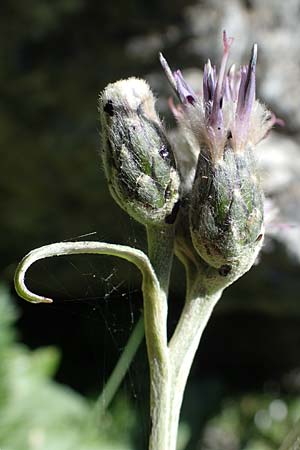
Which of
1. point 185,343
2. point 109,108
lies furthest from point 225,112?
point 185,343

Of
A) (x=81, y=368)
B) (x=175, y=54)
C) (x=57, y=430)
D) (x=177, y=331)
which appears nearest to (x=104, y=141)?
(x=177, y=331)

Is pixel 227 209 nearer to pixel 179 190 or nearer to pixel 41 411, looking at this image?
pixel 179 190

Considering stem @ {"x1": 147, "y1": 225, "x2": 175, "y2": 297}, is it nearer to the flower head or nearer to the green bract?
the green bract

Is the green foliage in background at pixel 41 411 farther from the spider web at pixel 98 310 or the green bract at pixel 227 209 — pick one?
the green bract at pixel 227 209

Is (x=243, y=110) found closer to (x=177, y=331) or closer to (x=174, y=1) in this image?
(x=177, y=331)

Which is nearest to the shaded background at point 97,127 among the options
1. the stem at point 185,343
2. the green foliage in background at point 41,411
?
the green foliage in background at point 41,411
